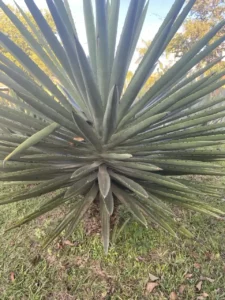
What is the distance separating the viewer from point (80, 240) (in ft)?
7.66

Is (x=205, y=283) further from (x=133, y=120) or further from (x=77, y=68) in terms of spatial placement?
(x=77, y=68)

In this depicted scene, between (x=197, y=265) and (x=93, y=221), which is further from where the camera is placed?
(x=93, y=221)

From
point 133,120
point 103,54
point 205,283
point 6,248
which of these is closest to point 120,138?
point 133,120

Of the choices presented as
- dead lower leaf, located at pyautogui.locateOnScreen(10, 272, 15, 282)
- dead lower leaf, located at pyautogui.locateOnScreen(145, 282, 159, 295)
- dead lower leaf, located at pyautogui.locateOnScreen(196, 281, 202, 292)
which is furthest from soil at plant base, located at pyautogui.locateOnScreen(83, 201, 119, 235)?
dead lower leaf, located at pyautogui.locateOnScreen(196, 281, 202, 292)

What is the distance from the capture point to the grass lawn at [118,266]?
201cm

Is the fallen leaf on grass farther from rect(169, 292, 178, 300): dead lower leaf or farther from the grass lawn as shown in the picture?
rect(169, 292, 178, 300): dead lower leaf

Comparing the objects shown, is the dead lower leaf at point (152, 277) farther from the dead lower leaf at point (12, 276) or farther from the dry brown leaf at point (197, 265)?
the dead lower leaf at point (12, 276)

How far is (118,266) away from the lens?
214 centimetres

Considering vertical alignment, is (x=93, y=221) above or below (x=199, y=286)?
above

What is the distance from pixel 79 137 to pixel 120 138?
250 millimetres

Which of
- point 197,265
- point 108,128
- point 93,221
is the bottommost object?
point 197,265

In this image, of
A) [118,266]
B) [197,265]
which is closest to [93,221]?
[118,266]

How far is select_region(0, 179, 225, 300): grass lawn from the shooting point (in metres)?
2.01

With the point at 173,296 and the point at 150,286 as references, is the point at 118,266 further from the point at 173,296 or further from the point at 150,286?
the point at 173,296
